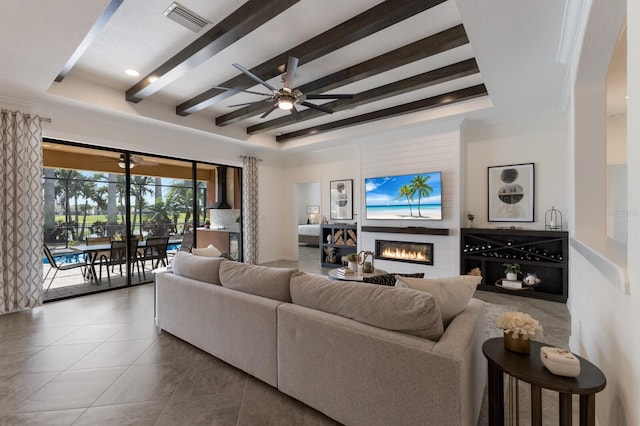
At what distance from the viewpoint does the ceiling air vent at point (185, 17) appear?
8.26 feet

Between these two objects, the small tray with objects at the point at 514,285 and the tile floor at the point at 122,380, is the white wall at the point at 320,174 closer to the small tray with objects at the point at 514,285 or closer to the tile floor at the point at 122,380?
the small tray with objects at the point at 514,285

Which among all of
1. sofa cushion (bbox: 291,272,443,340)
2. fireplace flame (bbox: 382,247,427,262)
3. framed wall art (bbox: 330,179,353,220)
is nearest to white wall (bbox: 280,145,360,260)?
framed wall art (bbox: 330,179,353,220)

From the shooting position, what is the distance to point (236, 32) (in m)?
2.67

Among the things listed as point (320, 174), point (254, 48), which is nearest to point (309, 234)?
point (320, 174)

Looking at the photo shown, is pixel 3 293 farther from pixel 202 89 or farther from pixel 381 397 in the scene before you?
pixel 381 397

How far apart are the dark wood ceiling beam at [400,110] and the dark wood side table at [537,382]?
3.79 meters

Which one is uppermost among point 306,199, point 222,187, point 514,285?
point 222,187

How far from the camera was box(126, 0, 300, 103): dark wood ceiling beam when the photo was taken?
2.41m

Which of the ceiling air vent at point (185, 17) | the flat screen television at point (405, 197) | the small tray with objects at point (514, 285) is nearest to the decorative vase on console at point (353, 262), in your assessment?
the flat screen television at point (405, 197)

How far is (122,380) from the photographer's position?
7.32ft

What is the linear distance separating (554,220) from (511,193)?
69cm

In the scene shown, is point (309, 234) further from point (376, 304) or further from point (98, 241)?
point (376, 304)

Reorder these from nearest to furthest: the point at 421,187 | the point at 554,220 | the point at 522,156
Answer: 1. the point at 554,220
2. the point at 522,156
3. the point at 421,187

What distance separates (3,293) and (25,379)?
86.8 inches
